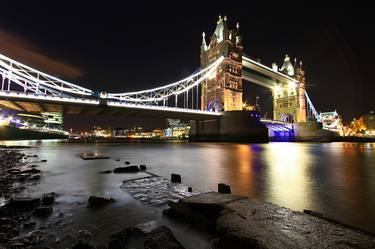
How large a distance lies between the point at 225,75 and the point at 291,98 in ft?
155

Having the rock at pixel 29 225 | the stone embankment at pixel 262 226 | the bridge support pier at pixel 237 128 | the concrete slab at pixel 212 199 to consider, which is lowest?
the rock at pixel 29 225

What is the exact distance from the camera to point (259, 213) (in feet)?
12.3

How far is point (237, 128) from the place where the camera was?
5000cm

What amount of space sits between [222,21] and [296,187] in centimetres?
6515

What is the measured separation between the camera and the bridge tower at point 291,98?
3578 inches

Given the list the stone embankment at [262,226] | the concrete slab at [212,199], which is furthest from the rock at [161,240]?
the concrete slab at [212,199]

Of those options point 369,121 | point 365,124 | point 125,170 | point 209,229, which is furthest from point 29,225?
point 369,121

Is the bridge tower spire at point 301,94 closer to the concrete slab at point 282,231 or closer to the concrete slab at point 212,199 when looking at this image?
the concrete slab at point 212,199

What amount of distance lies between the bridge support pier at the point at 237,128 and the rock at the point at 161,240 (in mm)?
46617

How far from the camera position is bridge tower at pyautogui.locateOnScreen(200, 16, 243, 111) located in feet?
194

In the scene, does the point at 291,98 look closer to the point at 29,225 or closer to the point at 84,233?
the point at 84,233

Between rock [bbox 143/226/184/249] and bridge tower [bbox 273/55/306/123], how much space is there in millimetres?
96638

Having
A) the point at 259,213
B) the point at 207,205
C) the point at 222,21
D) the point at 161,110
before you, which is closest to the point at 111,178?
the point at 207,205

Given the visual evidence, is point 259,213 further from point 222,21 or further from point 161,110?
point 222,21
